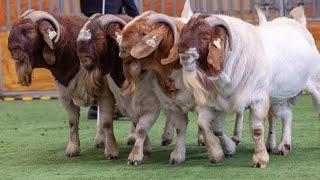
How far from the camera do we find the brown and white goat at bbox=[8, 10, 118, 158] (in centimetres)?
651

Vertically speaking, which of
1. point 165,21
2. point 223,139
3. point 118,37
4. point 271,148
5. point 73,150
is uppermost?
point 165,21

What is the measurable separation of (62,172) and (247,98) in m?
1.30

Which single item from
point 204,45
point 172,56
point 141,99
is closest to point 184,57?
point 204,45

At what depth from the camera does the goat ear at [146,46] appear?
237 inches

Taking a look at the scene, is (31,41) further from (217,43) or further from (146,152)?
(217,43)

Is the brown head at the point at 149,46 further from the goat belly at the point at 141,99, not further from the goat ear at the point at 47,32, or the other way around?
the goat ear at the point at 47,32

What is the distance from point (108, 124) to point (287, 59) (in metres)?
1.38

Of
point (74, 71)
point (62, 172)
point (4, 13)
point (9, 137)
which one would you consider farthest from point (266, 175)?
point (4, 13)

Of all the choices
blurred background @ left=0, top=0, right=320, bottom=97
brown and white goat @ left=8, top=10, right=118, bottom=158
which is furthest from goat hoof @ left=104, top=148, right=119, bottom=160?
blurred background @ left=0, top=0, right=320, bottom=97

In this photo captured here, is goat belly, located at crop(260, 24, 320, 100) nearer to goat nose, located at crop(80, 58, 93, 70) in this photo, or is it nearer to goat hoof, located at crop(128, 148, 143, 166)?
goat hoof, located at crop(128, 148, 143, 166)

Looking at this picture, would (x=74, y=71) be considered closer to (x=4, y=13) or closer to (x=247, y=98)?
(x=247, y=98)

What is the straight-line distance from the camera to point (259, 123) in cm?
607

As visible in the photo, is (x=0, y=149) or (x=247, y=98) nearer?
(x=247, y=98)

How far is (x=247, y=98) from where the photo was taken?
6.01m
